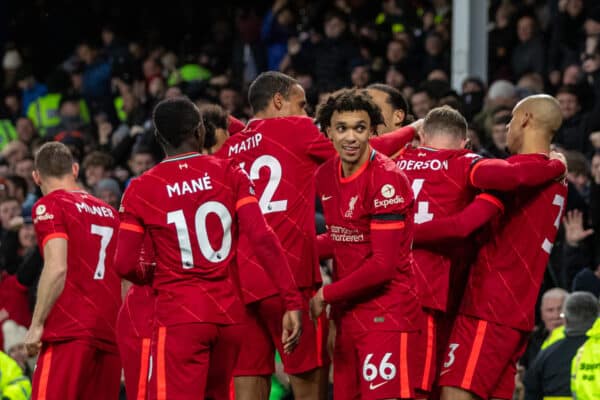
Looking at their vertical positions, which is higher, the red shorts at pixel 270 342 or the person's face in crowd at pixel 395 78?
the person's face in crowd at pixel 395 78

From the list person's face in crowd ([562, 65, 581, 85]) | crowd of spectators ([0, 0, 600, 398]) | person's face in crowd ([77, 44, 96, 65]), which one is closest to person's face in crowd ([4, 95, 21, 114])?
crowd of spectators ([0, 0, 600, 398])

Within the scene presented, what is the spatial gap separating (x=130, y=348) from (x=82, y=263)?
2.20ft

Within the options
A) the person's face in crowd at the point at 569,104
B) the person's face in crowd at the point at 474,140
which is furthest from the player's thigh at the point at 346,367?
the person's face in crowd at the point at 569,104

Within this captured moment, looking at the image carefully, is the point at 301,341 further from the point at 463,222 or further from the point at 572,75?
the point at 572,75

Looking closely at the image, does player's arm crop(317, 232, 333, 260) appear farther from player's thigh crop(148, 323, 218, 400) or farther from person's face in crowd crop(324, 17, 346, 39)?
person's face in crowd crop(324, 17, 346, 39)

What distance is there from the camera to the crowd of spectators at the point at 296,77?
445 inches

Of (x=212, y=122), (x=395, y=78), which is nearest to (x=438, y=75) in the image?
(x=395, y=78)

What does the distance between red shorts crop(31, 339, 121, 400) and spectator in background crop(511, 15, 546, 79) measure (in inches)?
284

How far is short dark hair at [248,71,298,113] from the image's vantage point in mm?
7820

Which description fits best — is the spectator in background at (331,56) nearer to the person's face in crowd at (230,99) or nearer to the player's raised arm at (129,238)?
the person's face in crowd at (230,99)

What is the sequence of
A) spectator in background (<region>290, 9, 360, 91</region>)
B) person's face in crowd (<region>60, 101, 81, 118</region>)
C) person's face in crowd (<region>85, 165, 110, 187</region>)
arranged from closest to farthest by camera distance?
person's face in crowd (<region>85, 165, 110, 187</region>), spectator in background (<region>290, 9, 360, 91</region>), person's face in crowd (<region>60, 101, 81, 118</region>)

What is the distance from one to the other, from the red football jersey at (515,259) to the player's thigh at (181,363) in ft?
5.20

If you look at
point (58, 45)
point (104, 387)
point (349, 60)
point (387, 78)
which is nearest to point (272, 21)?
point (349, 60)

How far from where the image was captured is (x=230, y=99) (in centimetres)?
1465
